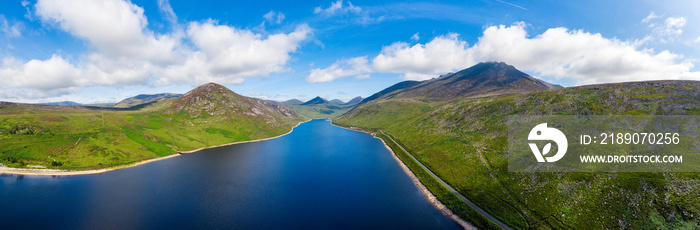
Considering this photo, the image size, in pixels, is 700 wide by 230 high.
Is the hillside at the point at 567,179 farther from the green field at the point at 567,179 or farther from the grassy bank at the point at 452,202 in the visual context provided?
the grassy bank at the point at 452,202

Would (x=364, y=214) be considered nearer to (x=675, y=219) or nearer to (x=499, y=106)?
A: (x=675, y=219)

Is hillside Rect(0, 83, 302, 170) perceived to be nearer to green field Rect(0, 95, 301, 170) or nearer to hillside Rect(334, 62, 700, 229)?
green field Rect(0, 95, 301, 170)

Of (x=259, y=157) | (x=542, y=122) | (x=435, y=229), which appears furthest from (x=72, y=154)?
(x=542, y=122)

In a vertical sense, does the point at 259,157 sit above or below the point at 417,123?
below

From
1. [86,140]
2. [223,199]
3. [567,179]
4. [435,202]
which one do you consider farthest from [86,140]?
[567,179]

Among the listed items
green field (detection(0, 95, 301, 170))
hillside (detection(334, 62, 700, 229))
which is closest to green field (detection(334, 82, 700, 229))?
hillside (detection(334, 62, 700, 229))

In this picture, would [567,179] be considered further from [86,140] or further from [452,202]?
[86,140]
